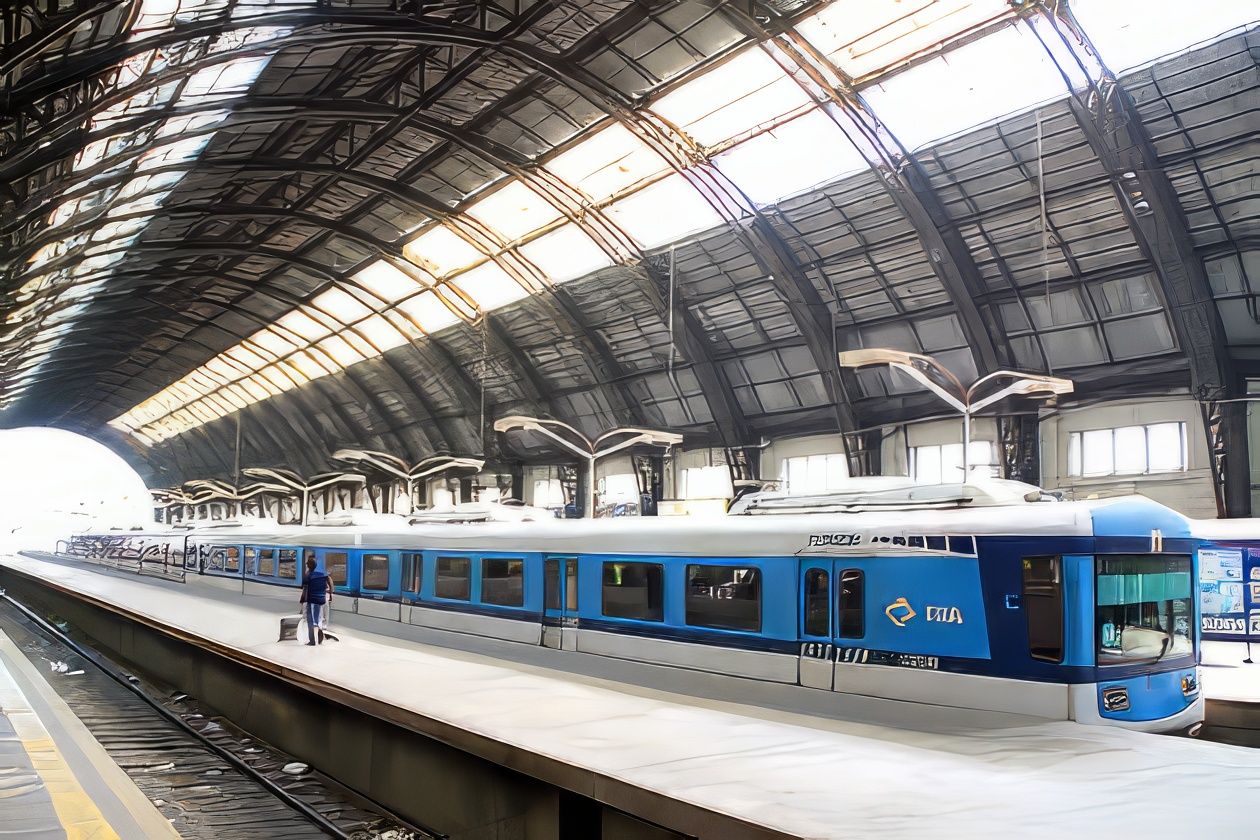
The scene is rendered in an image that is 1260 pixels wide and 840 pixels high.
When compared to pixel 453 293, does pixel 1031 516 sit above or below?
below

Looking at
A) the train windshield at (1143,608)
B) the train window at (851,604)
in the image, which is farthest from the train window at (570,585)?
the train windshield at (1143,608)

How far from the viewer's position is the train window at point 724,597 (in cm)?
1276

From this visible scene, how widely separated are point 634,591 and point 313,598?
23.5 feet

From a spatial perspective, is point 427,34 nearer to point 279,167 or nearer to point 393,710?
point 279,167

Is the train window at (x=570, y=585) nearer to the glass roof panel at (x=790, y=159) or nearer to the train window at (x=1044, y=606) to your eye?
the train window at (x=1044, y=606)

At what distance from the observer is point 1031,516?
10.3 meters

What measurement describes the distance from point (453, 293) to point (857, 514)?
33.9 m

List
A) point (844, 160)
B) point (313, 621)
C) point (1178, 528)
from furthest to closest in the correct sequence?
point (844, 160) → point (313, 621) → point (1178, 528)

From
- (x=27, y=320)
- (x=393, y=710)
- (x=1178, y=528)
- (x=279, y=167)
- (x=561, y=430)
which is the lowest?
(x=393, y=710)

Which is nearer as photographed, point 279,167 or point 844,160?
point 844,160

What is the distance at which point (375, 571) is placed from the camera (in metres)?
23.9

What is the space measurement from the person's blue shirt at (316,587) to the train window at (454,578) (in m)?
2.56

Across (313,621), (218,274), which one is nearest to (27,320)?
(218,274)

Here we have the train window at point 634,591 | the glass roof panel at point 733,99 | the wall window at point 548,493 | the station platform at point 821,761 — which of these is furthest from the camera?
the wall window at point 548,493
